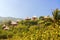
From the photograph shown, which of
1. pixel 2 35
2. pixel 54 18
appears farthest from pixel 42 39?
pixel 2 35

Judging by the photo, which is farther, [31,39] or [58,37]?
[31,39]

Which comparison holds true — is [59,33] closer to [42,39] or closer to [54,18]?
[42,39]

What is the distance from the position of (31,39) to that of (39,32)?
469mm

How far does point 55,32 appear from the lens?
798cm

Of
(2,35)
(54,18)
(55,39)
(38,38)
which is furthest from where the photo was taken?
(2,35)

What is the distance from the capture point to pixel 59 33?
794 centimetres

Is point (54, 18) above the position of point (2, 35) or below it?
above

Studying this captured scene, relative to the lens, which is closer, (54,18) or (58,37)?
(58,37)

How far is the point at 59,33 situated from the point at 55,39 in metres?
0.50

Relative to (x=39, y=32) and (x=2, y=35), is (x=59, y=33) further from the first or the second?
(x=2, y=35)

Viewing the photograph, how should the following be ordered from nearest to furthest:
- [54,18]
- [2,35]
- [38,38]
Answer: [38,38], [54,18], [2,35]

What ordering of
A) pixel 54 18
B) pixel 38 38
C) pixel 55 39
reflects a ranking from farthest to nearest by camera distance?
pixel 54 18 → pixel 38 38 → pixel 55 39

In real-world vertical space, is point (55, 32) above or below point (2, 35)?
above

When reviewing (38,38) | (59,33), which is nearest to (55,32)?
(59,33)
